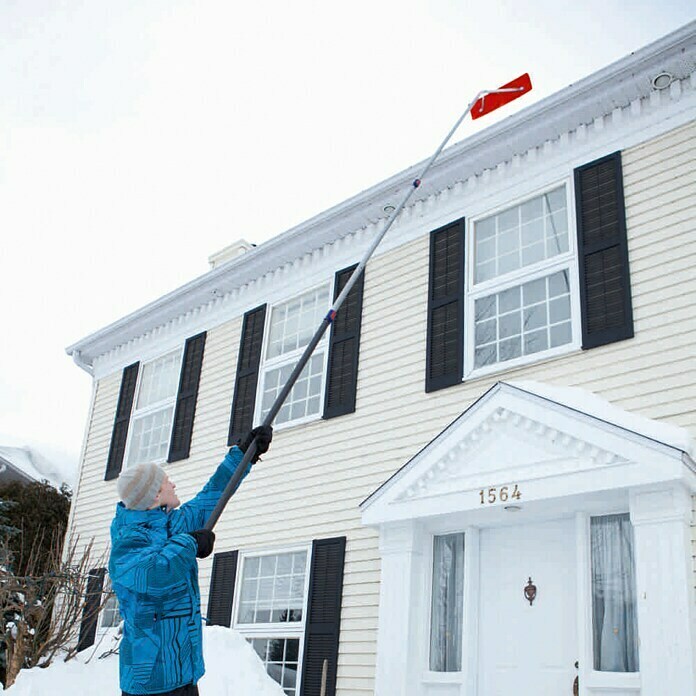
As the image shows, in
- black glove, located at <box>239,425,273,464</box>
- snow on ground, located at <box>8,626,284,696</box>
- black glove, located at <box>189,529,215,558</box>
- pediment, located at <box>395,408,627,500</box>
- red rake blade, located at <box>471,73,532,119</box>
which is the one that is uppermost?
red rake blade, located at <box>471,73,532,119</box>

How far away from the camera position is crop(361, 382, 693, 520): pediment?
242 inches

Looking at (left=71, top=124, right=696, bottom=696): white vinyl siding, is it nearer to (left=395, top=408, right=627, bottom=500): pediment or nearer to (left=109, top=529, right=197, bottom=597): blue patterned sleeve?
(left=395, top=408, right=627, bottom=500): pediment

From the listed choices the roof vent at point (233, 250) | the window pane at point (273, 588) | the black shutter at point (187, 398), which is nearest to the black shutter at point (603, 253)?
the window pane at point (273, 588)

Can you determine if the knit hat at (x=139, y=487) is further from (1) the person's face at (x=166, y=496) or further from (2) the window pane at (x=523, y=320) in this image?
(2) the window pane at (x=523, y=320)

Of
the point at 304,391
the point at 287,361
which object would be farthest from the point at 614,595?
the point at 287,361

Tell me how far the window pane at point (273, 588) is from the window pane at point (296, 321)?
2511mm

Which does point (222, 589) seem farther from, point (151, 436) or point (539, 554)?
point (539, 554)

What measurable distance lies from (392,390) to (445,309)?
3.21 ft

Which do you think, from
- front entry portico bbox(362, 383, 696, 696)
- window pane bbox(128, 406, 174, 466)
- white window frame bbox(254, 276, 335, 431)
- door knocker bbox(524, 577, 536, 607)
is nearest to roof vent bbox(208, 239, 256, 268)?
white window frame bbox(254, 276, 335, 431)

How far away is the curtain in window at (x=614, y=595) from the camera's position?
6176 mm

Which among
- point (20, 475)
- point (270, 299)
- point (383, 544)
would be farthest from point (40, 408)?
point (383, 544)

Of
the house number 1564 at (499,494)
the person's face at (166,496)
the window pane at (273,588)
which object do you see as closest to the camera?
the person's face at (166,496)

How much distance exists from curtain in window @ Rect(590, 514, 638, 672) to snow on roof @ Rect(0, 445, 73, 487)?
1958 centimetres

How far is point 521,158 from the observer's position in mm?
8469
